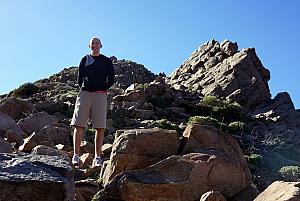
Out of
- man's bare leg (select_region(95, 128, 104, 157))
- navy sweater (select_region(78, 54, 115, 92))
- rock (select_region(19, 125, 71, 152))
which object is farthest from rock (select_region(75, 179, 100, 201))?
rock (select_region(19, 125, 71, 152))

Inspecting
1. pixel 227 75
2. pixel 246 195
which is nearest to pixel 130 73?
pixel 227 75

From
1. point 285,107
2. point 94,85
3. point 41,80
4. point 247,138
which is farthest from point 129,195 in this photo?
point 41,80

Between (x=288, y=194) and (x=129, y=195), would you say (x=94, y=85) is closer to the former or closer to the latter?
(x=129, y=195)

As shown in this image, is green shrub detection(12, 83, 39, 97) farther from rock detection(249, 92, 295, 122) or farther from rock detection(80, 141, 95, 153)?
rock detection(80, 141, 95, 153)

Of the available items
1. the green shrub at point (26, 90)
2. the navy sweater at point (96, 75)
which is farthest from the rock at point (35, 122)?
the green shrub at point (26, 90)

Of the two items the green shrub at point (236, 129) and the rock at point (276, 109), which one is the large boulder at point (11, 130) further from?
the rock at point (276, 109)

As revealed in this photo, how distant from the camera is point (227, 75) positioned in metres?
36.9

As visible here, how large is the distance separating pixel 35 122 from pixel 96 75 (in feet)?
28.5

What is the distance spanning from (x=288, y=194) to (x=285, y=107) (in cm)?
2914

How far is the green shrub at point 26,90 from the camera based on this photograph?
34906mm

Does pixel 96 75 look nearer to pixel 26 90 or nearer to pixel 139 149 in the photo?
pixel 139 149

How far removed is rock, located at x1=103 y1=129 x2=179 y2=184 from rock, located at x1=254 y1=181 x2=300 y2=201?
237cm

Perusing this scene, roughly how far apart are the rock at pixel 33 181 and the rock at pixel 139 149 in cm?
220

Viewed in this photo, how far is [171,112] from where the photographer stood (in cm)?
2708
